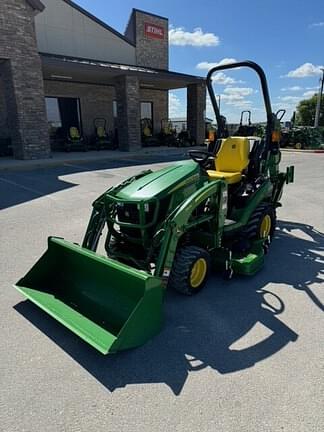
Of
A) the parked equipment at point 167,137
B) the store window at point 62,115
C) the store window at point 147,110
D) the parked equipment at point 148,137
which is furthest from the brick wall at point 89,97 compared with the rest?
the parked equipment at point 167,137

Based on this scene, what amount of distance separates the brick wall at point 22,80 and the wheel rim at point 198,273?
A: 1034cm

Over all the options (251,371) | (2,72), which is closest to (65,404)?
(251,371)

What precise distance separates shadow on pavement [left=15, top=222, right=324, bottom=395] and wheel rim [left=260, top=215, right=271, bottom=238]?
0.57 meters

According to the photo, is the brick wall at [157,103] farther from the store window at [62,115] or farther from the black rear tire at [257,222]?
the black rear tire at [257,222]

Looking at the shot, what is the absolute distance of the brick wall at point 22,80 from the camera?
34.8 feet

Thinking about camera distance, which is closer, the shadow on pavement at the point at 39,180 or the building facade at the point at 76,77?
the shadow on pavement at the point at 39,180

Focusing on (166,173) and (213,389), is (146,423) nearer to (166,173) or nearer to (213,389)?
(213,389)

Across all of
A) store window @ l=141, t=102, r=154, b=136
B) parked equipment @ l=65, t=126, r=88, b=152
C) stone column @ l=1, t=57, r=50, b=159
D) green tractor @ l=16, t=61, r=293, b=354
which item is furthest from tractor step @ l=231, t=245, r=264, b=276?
store window @ l=141, t=102, r=154, b=136

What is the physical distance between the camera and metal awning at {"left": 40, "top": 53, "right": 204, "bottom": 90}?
12.4 m

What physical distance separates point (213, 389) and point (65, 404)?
2.90 feet

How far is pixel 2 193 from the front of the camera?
7.46m

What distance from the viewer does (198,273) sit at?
122 inches

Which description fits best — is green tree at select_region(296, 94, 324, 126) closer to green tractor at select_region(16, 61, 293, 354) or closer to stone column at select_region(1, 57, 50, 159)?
stone column at select_region(1, 57, 50, 159)

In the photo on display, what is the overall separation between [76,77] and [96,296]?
14235mm
